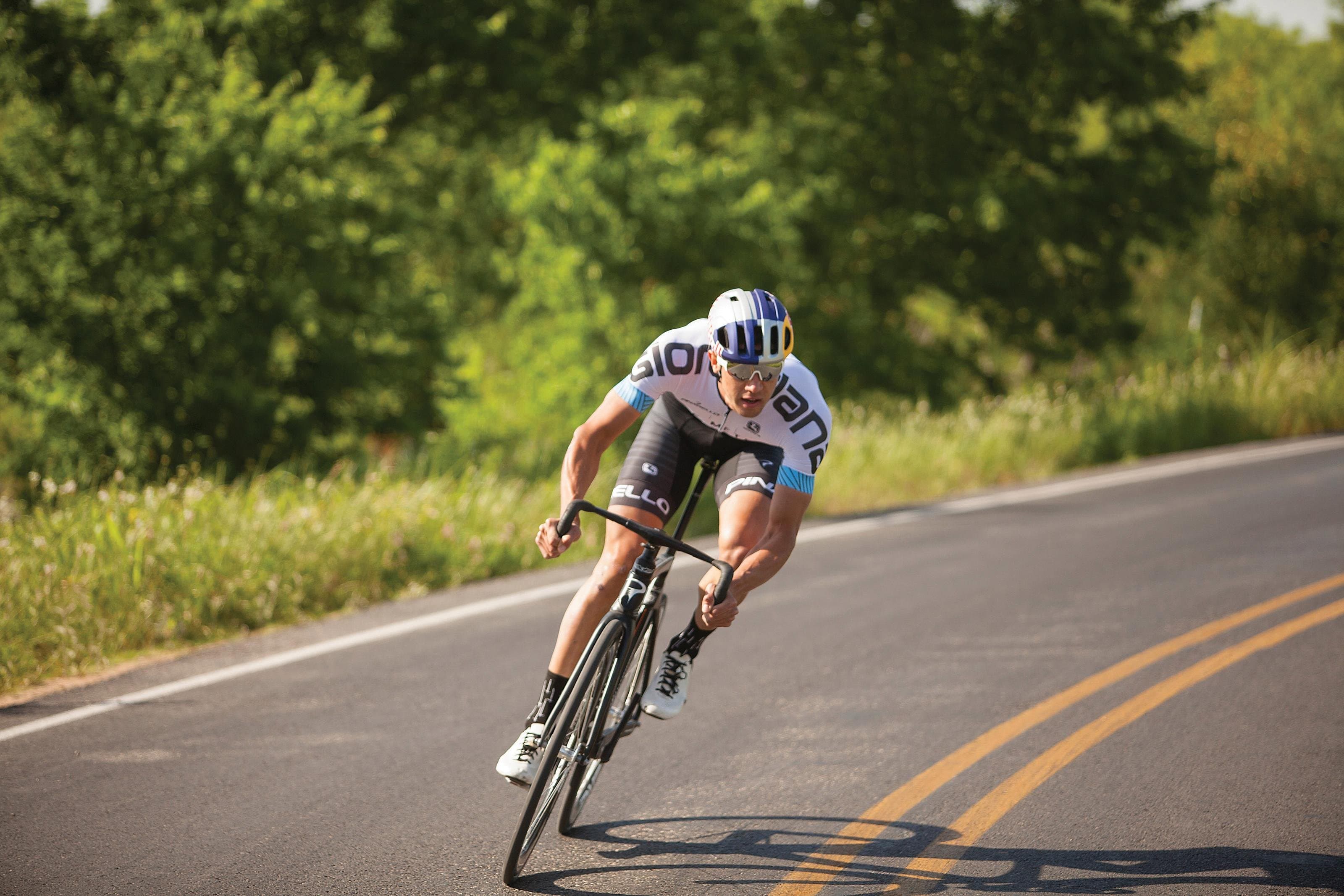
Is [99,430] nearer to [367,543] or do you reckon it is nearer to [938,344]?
[367,543]

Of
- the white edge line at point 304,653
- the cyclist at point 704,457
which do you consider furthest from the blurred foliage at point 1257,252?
the cyclist at point 704,457

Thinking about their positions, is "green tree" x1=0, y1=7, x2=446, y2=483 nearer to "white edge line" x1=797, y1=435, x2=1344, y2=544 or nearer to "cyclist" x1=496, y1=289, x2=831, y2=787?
"white edge line" x1=797, y1=435, x2=1344, y2=544

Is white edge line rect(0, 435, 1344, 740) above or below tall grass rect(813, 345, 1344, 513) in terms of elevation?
below

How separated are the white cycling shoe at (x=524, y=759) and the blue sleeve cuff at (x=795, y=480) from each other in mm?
1343

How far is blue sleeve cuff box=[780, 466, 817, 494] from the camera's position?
4.87 m

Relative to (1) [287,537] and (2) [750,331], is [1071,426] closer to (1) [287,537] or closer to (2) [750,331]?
(1) [287,537]

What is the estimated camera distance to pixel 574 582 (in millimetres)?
9664

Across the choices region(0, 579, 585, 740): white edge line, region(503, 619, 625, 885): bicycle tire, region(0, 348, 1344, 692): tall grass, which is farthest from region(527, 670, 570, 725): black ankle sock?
region(0, 348, 1344, 692): tall grass

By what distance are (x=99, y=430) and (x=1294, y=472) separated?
13.7m

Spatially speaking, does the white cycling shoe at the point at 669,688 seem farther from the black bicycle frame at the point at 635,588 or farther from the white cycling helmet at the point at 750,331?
the white cycling helmet at the point at 750,331

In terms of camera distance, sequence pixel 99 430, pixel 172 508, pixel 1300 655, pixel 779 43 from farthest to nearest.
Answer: pixel 779 43 < pixel 99 430 < pixel 172 508 < pixel 1300 655

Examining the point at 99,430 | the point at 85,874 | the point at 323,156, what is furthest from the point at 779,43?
the point at 85,874

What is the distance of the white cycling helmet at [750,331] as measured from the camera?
448 centimetres

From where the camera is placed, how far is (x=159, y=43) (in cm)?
1427
